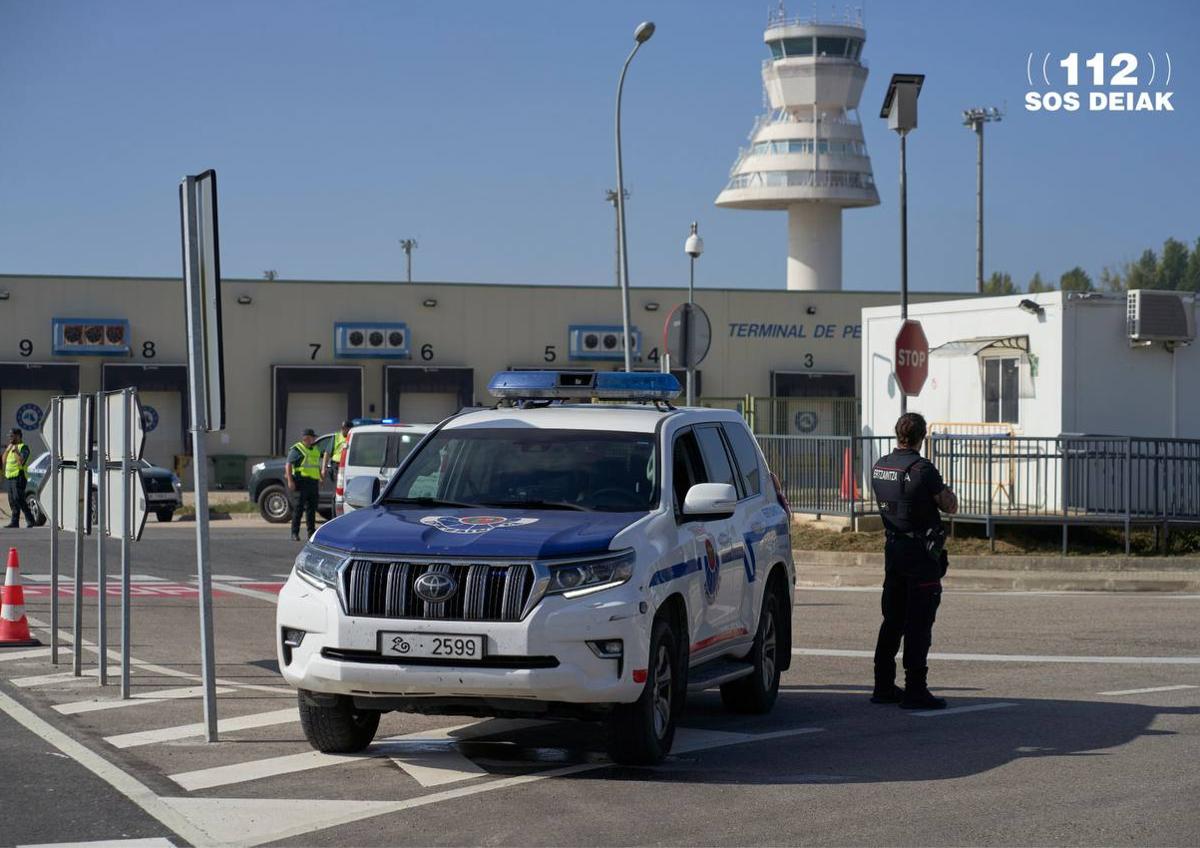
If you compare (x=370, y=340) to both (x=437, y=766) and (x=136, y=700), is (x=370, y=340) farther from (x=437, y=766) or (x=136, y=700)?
(x=437, y=766)

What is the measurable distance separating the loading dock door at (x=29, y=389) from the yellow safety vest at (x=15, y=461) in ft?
48.7

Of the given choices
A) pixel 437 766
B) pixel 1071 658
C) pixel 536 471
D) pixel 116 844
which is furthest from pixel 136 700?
pixel 1071 658

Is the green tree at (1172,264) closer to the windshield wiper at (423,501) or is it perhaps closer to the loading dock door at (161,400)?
the loading dock door at (161,400)

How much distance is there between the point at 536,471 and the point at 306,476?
716 inches


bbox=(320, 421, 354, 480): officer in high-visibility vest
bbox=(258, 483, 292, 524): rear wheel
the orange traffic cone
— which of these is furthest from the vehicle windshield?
bbox=(258, 483, 292, 524): rear wheel

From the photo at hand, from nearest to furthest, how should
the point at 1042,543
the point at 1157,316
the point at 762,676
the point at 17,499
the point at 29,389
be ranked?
the point at 762,676 → the point at 1042,543 → the point at 1157,316 → the point at 17,499 → the point at 29,389

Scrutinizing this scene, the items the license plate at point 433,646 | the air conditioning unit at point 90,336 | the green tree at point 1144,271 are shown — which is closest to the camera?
the license plate at point 433,646

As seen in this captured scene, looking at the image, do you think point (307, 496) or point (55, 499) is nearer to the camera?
point (55, 499)

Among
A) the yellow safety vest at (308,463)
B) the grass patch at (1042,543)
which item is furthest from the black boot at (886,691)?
the yellow safety vest at (308,463)

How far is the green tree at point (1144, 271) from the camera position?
141825mm

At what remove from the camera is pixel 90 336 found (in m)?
48.2

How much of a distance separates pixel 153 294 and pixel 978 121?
115 ft

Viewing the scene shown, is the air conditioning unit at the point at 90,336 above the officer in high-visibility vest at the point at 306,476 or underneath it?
above

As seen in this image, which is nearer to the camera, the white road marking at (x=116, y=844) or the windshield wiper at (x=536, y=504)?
the white road marking at (x=116, y=844)
